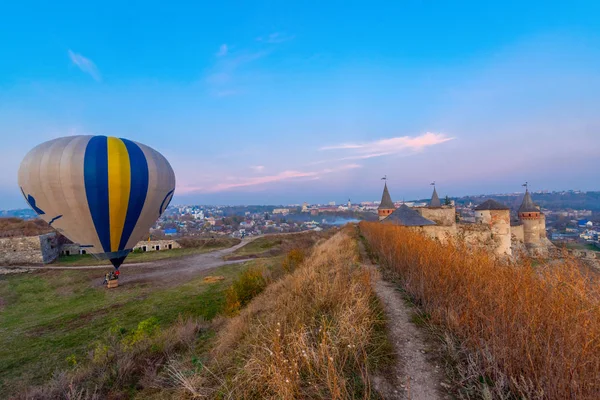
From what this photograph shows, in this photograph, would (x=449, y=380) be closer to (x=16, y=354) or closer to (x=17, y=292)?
(x=16, y=354)

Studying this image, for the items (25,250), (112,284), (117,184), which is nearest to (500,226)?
(117,184)

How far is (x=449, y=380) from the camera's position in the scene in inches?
107

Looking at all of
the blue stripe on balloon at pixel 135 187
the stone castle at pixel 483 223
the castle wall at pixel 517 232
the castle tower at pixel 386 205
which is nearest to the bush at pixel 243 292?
the blue stripe on balloon at pixel 135 187

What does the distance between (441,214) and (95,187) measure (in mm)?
20861

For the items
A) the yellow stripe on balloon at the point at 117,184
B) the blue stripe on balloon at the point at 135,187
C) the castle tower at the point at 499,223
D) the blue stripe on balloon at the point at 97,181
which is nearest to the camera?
the blue stripe on balloon at the point at 97,181

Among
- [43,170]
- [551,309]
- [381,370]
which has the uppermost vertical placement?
[43,170]

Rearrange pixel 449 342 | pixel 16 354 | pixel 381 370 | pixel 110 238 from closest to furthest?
pixel 381 370, pixel 449 342, pixel 16 354, pixel 110 238

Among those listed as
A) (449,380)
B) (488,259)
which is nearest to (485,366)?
(449,380)

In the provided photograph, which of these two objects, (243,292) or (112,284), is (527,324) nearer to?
(243,292)

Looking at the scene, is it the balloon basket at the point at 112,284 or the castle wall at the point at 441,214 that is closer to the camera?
the balloon basket at the point at 112,284

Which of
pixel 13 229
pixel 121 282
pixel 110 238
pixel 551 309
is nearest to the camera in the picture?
pixel 551 309

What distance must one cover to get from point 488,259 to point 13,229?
3735cm

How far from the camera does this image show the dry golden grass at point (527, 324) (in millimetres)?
2088

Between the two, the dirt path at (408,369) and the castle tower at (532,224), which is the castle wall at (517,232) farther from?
the dirt path at (408,369)
